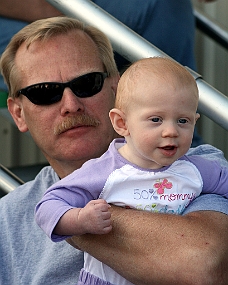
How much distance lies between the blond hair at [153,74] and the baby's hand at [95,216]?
0.27 metres

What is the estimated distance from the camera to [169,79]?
6.07ft

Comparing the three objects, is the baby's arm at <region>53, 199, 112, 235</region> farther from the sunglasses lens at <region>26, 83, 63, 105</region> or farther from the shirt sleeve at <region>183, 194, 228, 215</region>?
the sunglasses lens at <region>26, 83, 63, 105</region>

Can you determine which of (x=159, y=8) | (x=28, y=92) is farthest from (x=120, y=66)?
(x=28, y=92)

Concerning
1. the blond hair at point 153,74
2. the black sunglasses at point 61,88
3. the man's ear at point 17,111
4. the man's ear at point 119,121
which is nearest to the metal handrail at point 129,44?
the blond hair at point 153,74

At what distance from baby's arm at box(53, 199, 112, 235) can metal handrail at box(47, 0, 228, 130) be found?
1.41ft

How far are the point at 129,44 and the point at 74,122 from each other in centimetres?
47

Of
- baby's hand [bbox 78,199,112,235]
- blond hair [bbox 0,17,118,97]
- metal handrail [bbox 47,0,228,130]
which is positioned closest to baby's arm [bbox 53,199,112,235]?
baby's hand [bbox 78,199,112,235]

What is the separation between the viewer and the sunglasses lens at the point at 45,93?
2502 millimetres

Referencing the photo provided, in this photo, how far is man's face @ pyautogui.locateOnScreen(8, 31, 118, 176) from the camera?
2510mm

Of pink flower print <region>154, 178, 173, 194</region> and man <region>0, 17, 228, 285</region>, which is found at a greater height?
pink flower print <region>154, 178, 173, 194</region>

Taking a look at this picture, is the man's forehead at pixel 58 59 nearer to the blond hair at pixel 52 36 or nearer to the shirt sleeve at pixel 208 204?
the blond hair at pixel 52 36

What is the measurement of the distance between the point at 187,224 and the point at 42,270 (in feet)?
2.20

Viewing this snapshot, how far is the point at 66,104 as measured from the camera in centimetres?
247

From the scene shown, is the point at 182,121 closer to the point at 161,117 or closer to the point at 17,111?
the point at 161,117
